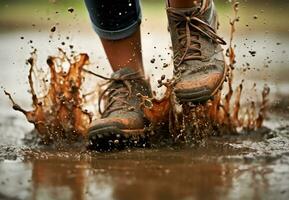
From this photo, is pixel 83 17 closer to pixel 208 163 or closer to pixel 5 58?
pixel 5 58

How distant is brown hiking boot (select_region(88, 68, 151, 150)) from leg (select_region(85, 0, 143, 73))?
5 cm

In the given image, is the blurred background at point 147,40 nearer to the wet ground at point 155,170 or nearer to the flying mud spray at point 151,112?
the flying mud spray at point 151,112

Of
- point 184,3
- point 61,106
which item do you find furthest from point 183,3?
point 61,106

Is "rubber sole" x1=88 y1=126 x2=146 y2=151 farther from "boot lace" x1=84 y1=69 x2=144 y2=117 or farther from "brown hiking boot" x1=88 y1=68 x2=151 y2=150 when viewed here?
"boot lace" x1=84 y1=69 x2=144 y2=117

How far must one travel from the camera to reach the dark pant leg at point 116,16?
3.60 m

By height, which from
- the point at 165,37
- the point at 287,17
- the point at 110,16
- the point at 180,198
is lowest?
the point at 180,198

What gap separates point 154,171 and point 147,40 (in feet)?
17.7

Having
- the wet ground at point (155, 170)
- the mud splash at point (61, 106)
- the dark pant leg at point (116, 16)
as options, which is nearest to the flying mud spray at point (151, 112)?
the mud splash at point (61, 106)

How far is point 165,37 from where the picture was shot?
8.32 metres

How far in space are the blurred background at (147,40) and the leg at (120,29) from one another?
219mm

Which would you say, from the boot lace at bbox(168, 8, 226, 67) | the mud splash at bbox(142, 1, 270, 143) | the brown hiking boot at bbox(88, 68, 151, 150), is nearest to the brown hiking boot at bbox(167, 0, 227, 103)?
the boot lace at bbox(168, 8, 226, 67)

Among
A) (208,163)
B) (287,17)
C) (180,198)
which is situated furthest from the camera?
(287,17)

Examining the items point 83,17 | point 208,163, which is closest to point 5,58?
point 208,163

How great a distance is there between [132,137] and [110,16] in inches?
22.6
